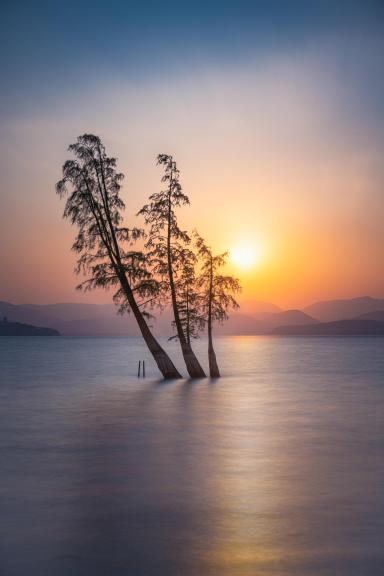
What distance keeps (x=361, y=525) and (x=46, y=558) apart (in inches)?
191

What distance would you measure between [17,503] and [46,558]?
341 cm

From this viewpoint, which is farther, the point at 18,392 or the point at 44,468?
the point at 18,392

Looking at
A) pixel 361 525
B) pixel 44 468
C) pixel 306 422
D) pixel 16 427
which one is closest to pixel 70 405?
pixel 16 427

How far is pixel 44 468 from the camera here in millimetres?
15133

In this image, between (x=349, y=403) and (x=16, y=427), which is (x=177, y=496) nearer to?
(x=16, y=427)

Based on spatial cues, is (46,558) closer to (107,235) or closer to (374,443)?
(374,443)

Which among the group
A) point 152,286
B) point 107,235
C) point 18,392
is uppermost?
point 107,235

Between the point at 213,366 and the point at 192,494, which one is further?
the point at 213,366

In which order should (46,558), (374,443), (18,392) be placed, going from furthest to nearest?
1. (18,392)
2. (374,443)
3. (46,558)

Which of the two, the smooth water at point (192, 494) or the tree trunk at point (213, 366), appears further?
the tree trunk at point (213, 366)

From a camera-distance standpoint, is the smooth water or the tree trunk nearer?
the smooth water

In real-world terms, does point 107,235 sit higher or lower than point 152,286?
higher

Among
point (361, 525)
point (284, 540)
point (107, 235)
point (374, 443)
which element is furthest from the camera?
point (107, 235)

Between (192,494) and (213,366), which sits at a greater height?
(213,366)
